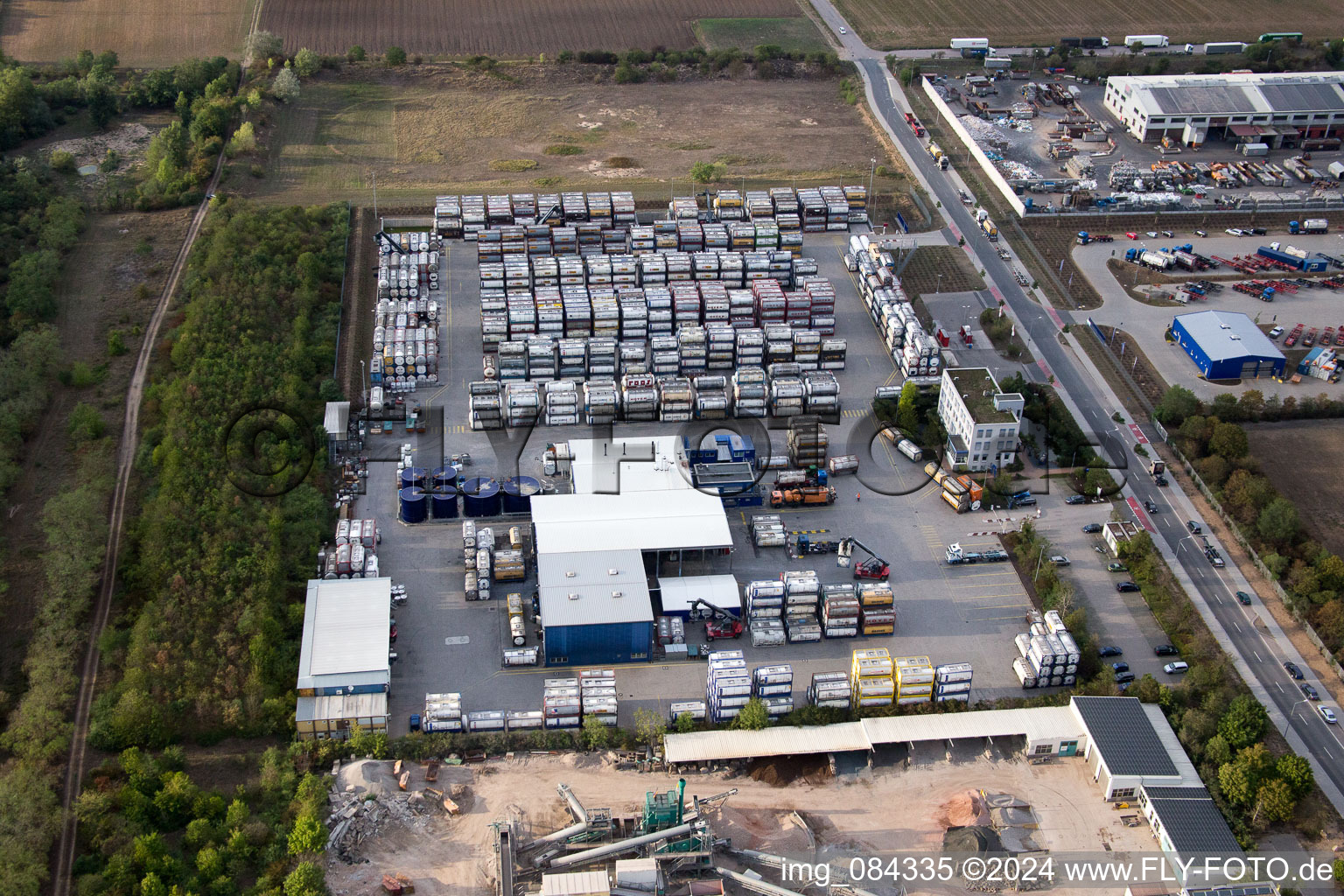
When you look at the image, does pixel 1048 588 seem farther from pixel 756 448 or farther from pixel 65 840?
pixel 65 840

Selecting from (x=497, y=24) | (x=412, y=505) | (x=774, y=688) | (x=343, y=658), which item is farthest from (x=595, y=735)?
(x=497, y=24)

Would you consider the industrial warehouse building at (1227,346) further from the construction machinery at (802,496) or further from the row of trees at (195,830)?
the row of trees at (195,830)

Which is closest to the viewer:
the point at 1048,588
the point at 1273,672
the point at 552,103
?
the point at 1273,672

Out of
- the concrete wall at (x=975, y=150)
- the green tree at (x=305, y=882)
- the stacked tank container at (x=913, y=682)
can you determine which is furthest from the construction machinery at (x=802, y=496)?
the concrete wall at (x=975, y=150)

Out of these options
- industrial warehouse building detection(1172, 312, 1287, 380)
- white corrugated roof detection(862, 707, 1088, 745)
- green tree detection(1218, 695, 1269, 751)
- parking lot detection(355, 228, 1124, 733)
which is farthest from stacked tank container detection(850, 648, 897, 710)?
industrial warehouse building detection(1172, 312, 1287, 380)

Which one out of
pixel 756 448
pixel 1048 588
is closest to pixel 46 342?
pixel 756 448
